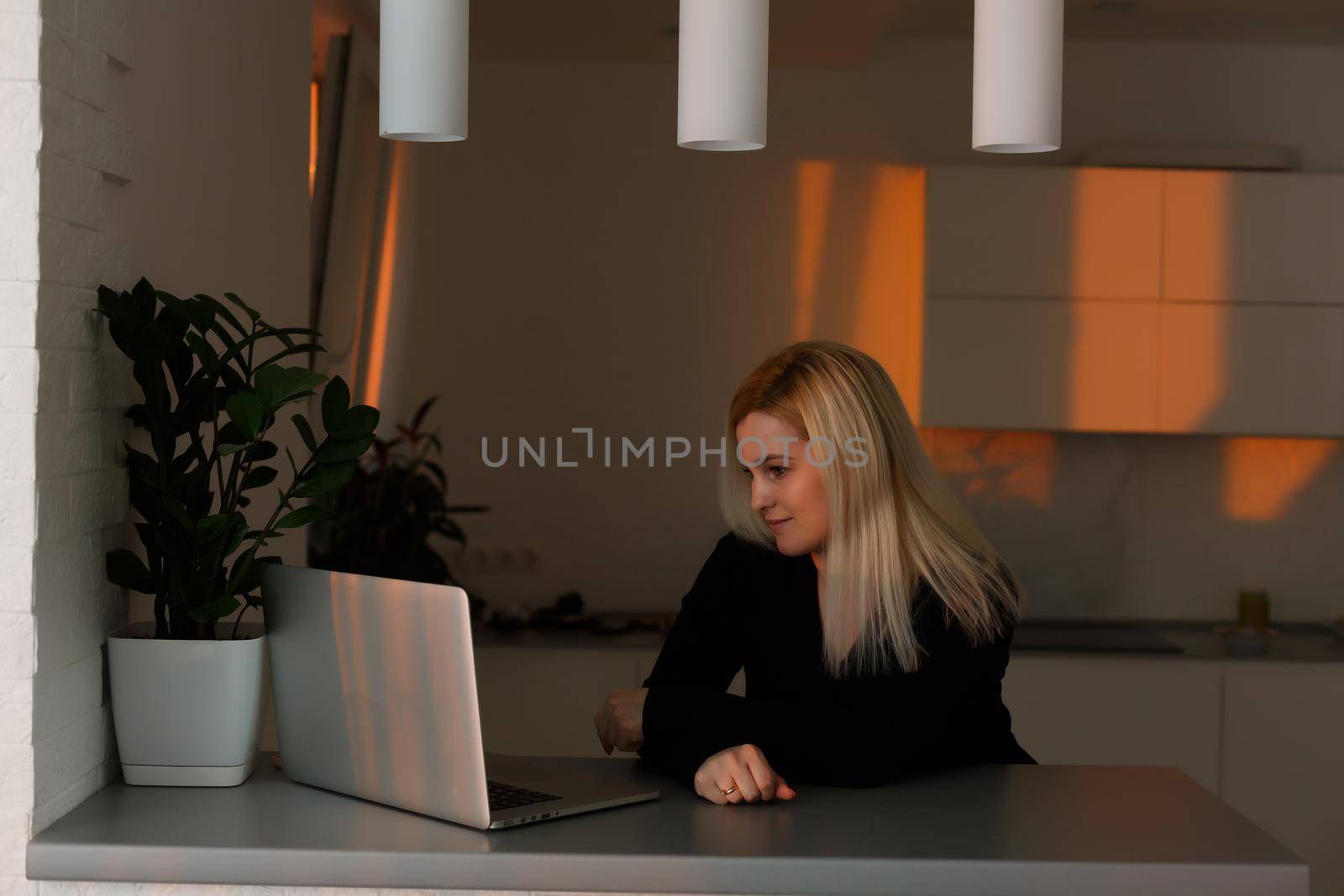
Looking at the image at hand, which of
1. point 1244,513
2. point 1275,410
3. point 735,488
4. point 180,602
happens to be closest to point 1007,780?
point 735,488

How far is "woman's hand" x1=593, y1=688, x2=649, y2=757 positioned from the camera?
212 centimetres

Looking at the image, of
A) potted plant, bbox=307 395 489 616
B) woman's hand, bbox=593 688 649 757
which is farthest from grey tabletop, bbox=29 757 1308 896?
potted plant, bbox=307 395 489 616

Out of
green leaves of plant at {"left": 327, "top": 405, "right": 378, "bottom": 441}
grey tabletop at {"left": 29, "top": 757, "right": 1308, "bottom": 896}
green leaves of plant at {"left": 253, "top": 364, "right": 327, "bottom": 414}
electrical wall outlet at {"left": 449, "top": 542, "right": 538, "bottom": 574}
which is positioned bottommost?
electrical wall outlet at {"left": 449, "top": 542, "right": 538, "bottom": 574}

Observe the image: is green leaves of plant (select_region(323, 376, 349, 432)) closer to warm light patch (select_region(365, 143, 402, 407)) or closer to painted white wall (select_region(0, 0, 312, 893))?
painted white wall (select_region(0, 0, 312, 893))

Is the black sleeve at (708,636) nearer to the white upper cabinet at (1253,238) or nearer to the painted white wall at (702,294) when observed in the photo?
the painted white wall at (702,294)

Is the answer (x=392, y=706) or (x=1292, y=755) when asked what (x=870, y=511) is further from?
(x=1292, y=755)

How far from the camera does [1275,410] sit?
4.65 m

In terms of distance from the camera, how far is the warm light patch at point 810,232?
5.05 metres

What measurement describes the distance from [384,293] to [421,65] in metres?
3.19

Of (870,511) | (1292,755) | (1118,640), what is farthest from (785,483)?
(1292,755)

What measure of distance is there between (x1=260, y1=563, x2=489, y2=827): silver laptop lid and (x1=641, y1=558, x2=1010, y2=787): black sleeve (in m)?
0.35

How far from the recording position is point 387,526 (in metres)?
4.65

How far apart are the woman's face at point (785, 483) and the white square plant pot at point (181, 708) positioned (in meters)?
0.83

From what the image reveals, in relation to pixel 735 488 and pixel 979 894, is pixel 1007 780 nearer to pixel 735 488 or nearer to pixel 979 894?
pixel 979 894
